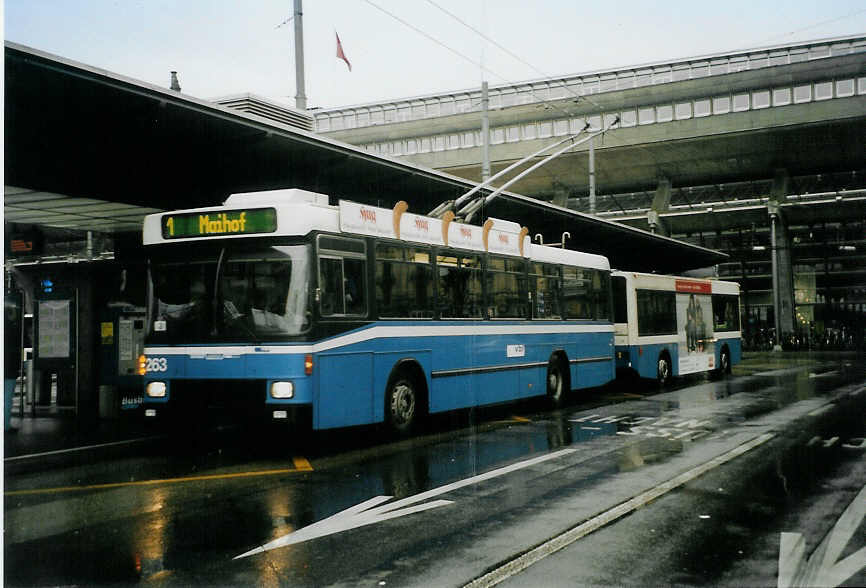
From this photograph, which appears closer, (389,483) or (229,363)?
(389,483)

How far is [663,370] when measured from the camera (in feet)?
73.4

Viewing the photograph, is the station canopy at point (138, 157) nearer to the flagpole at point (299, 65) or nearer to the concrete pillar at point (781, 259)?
the flagpole at point (299, 65)

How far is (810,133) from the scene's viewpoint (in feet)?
163

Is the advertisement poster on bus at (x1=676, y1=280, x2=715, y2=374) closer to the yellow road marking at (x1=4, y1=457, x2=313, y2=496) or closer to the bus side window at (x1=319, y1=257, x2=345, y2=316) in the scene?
the bus side window at (x1=319, y1=257, x2=345, y2=316)

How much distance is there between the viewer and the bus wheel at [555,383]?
1639cm

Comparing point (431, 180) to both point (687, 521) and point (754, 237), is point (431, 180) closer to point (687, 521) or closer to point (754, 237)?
point (687, 521)

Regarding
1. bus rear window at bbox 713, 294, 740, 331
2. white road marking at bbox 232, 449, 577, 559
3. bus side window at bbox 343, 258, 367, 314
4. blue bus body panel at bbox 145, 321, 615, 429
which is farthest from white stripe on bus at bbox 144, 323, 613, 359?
bus rear window at bbox 713, 294, 740, 331

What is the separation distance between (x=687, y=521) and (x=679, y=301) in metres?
17.6

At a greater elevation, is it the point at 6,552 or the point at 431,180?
the point at 431,180

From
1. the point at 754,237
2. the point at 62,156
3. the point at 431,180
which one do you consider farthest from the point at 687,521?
the point at 754,237

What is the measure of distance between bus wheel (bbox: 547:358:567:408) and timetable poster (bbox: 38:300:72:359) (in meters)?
9.01

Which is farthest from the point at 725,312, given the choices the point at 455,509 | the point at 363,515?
the point at 363,515

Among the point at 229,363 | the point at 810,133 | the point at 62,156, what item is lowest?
the point at 229,363

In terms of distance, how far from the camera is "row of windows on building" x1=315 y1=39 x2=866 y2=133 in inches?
2009
